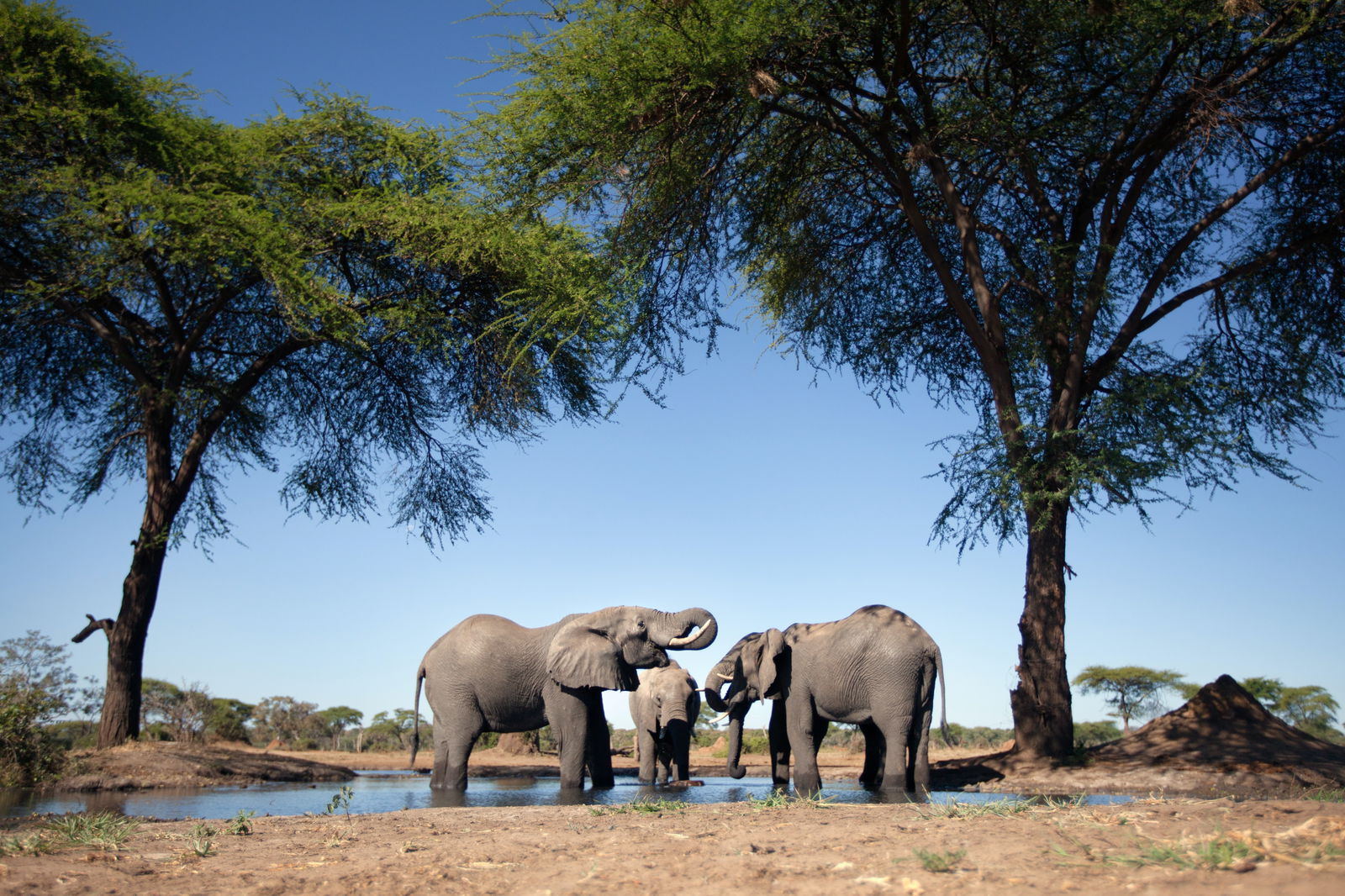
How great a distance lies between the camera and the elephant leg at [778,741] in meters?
14.2

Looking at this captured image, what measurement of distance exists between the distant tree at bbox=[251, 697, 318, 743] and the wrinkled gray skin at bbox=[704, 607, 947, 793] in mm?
39967

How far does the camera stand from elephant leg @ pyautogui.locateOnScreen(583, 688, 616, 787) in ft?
44.3

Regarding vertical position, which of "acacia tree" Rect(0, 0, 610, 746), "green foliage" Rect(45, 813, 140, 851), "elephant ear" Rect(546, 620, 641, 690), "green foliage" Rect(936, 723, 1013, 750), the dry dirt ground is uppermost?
"acacia tree" Rect(0, 0, 610, 746)

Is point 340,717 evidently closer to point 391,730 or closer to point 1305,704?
point 391,730

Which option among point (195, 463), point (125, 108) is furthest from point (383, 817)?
point (125, 108)

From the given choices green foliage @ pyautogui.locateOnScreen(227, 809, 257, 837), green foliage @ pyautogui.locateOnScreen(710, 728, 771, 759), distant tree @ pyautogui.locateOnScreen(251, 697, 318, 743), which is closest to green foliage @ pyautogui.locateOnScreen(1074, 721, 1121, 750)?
green foliage @ pyautogui.locateOnScreen(710, 728, 771, 759)

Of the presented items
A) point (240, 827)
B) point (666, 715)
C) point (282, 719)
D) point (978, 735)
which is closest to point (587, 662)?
point (666, 715)

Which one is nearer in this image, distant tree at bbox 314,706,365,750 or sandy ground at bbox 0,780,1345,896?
sandy ground at bbox 0,780,1345,896

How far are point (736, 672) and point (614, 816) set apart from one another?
7.31 metres

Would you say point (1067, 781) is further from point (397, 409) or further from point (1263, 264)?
point (397, 409)

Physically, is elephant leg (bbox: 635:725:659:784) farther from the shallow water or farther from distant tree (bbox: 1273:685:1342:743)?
distant tree (bbox: 1273:685:1342:743)

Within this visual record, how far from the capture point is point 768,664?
13406 millimetres

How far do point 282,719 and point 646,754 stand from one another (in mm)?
38410

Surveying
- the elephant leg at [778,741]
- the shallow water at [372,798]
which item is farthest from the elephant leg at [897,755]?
the elephant leg at [778,741]
